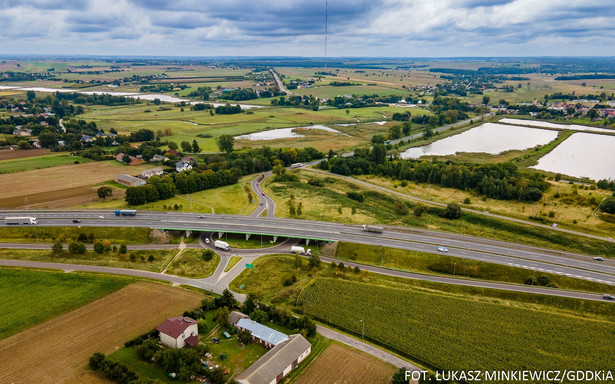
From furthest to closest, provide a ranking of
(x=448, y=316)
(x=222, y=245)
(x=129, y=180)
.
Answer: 1. (x=129, y=180)
2. (x=222, y=245)
3. (x=448, y=316)

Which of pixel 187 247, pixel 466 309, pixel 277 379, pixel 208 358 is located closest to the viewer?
pixel 277 379

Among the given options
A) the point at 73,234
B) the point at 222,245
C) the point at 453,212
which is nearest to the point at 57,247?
the point at 73,234

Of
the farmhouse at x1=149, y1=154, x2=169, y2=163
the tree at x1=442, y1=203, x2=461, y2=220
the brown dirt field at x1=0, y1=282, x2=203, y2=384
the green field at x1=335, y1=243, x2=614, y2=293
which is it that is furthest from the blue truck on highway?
the tree at x1=442, y1=203, x2=461, y2=220

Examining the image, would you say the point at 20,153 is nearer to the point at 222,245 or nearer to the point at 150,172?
the point at 150,172

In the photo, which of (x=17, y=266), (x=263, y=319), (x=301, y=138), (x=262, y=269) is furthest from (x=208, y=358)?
(x=301, y=138)

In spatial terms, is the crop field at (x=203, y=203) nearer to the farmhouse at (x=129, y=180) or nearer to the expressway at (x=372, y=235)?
the expressway at (x=372, y=235)

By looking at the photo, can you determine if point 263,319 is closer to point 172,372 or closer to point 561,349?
point 172,372
